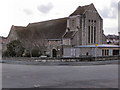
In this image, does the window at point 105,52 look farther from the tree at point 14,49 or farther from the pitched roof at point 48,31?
the tree at point 14,49

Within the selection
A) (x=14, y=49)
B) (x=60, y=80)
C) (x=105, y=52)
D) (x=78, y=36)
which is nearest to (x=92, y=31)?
(x=78, y=36)

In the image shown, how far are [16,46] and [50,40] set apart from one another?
1478 cm

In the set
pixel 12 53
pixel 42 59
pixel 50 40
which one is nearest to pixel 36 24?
pixel 50 40

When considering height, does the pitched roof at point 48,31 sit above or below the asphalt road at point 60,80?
above

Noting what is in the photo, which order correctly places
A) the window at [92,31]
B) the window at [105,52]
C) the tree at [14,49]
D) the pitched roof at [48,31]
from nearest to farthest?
the tree at [14,49]
the window at [105,52]
the window at [92,31]
the pitched roof at [48,31]

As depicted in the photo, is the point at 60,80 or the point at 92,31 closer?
the point at 60,80

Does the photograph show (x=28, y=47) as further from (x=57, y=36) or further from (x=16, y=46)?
(x=57, y=36)

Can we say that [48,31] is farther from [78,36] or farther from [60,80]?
[60,80]

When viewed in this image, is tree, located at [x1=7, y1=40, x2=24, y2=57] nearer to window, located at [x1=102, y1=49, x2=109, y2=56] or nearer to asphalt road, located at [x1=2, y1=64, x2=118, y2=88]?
window, located at [x1=102, y1=49, x2=109, y2=56]

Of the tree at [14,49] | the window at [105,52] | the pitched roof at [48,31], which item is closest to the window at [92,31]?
the window at [105,52]

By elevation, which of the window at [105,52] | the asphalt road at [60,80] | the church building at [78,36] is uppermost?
the church building at [78,36]

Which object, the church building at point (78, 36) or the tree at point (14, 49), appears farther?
the church building at point (78, 36)

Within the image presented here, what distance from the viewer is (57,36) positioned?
60.1 m

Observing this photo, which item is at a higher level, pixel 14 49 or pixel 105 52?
pixel 14 49
